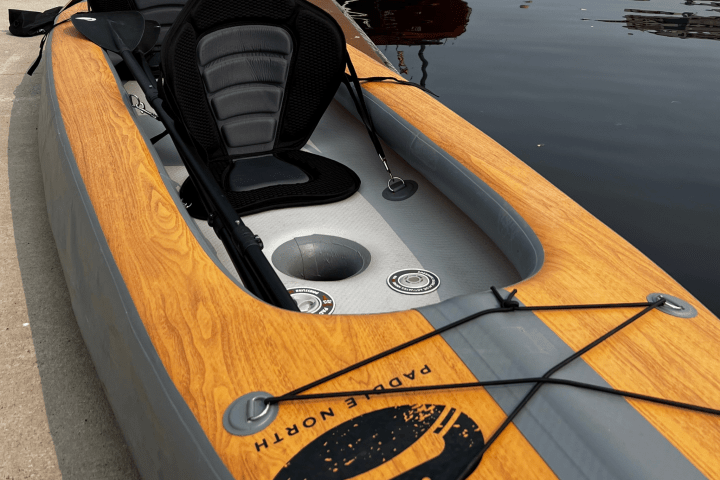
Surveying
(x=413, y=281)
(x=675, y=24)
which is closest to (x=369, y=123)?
(x=413, y=281)

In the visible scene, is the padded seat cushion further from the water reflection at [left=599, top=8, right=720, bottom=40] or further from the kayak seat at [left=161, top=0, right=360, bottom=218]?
the water reflection at [left=599, top=8, right=720, bottom=40]

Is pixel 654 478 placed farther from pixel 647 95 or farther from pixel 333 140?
pixel 647 95

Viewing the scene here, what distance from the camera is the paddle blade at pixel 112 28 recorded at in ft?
7.44

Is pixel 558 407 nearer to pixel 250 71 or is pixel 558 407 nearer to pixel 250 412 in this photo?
pixel 250 412

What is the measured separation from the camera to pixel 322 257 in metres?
1.80

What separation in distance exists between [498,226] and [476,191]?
0.47 feet

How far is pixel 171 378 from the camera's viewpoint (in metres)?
0.98

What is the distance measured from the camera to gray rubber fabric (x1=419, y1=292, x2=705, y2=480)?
82 centimetres

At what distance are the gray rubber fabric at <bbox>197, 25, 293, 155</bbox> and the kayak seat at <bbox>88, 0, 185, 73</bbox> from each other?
0.89 meters

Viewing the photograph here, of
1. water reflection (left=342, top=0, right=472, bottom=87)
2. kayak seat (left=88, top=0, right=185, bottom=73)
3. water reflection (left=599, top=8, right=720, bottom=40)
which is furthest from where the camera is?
water reflection (left=342, top=0, right=472, bottom=87)

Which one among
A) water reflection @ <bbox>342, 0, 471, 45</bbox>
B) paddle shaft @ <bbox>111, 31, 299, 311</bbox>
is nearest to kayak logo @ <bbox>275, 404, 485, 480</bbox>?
paddle shaft @ <bbox>111, 31, 299, 311</bbox>

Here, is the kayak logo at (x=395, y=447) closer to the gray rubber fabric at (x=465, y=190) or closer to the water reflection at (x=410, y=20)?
the gray rubber fabric at (x=465, y=190)

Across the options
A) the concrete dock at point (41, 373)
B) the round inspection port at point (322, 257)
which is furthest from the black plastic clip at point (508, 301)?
the concrete dock at point (41, 373)

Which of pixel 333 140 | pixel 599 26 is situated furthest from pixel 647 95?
pixel 333 140
